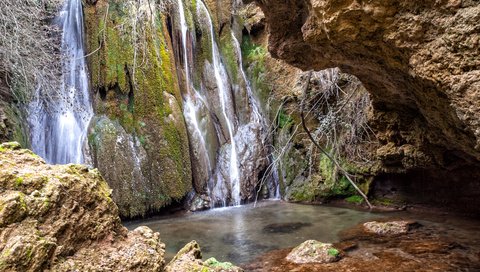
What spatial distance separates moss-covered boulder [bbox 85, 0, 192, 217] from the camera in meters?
9.25

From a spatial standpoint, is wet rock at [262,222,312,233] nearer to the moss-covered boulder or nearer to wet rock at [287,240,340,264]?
wet rock at [287,240,340,264]

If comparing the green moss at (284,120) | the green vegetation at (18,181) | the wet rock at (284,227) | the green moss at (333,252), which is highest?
the green moss at (284,120)

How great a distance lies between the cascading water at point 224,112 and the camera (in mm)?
10688

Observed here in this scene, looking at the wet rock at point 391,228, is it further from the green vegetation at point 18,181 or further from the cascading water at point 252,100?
the cascading water at point 252,100

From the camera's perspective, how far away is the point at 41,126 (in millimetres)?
9297

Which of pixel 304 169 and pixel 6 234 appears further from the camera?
pixel 304 169

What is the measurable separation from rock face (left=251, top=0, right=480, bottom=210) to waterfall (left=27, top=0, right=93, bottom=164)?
643 cm

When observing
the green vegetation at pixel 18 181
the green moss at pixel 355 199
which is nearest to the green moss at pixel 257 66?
the green moss at pixel 355 199

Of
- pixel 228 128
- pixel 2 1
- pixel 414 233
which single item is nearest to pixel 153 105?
pixel 228 128

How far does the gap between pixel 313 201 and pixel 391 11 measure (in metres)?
7.51

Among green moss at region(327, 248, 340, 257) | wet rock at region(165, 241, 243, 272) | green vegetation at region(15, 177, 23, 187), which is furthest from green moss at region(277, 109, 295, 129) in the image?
green vegetation at region(15, 177, 23, 187)

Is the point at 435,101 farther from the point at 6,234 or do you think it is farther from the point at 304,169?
the point at 304,169

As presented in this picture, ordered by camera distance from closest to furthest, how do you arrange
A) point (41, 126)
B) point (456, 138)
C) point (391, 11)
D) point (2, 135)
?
point (391, 11)
point (456, 138)
point (2, 135)
point (41, 126)

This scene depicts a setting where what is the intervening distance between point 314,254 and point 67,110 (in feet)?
25.4
